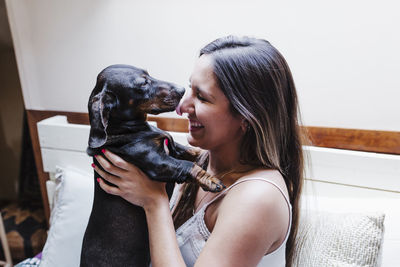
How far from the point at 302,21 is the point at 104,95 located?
1.02m

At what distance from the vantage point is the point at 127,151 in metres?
0.91

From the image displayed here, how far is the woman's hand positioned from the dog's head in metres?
0.11

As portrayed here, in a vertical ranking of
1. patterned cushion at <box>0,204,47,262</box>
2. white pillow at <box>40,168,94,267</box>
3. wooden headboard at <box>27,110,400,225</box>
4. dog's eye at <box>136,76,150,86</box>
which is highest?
dog's eye at <box>136,76,150,86</box>

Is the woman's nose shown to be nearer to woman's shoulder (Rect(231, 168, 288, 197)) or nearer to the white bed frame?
woman's shoulder (Rect(231, 168, 288, 197))

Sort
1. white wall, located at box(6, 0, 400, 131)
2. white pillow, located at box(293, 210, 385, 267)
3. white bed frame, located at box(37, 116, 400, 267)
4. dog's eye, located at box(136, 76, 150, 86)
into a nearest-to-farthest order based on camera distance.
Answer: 1. dog's eye, located at box(136, 76, 150, 86)
2. white pillow, located at box(293, 210, 385, 267)
3. white bed frame, located at box(37, 116, 400, 267)
4. white wall, located at box(6, 0, 400, 131)

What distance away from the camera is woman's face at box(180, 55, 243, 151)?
90 centimetres

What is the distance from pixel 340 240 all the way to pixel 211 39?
1.11m

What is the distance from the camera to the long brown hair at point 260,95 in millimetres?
883

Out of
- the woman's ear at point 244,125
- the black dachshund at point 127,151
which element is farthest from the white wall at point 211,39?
the black dachshund at point 127,151

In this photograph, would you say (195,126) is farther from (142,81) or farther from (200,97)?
(142,81)

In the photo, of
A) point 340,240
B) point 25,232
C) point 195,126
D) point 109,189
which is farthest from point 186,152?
point 25,232

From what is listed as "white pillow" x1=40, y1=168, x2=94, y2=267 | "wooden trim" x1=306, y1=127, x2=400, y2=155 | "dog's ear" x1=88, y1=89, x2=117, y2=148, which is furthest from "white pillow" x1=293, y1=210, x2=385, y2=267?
"white pillow" x1=40, y1=168, x2=94, y2=267

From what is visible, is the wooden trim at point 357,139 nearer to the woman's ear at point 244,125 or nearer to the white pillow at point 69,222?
the woman's ear at point 244,125

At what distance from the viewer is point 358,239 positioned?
1056 millimetres
